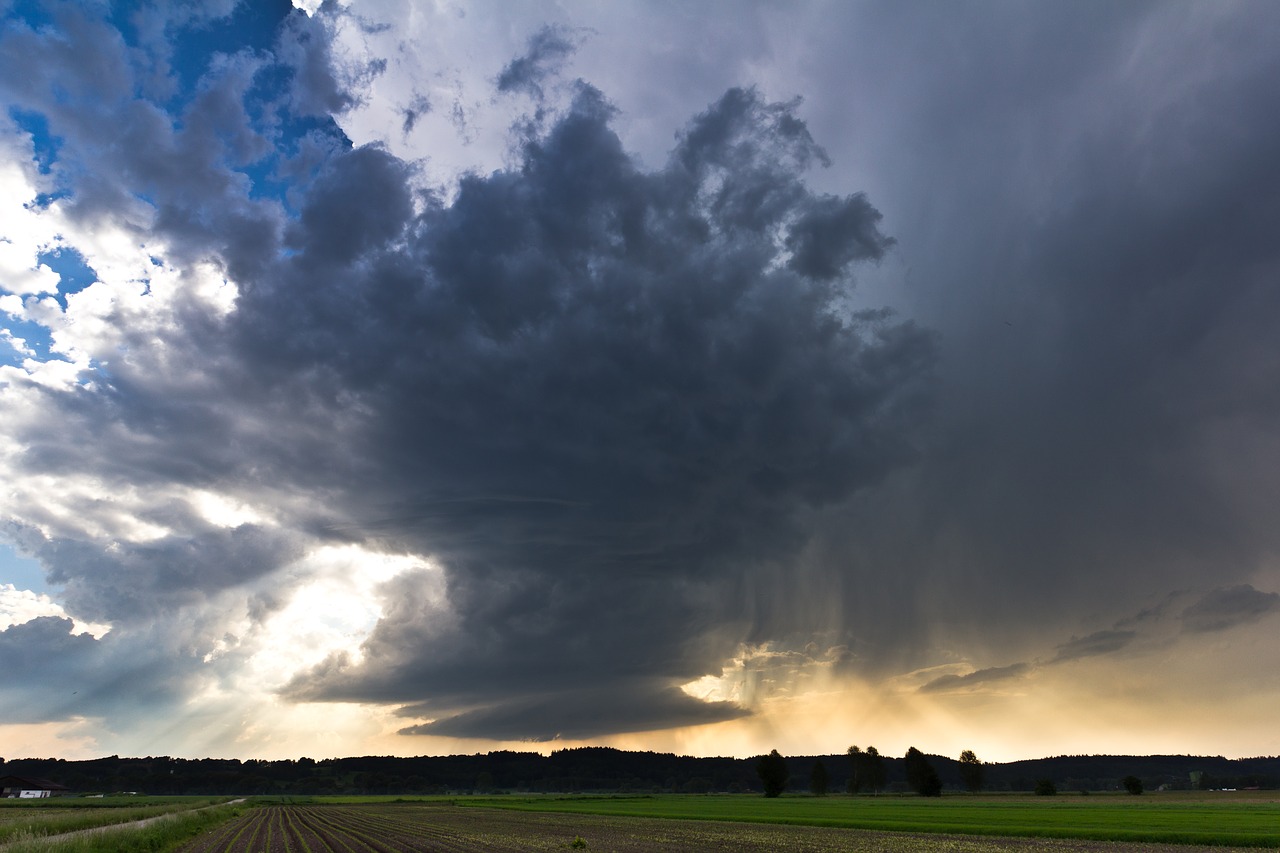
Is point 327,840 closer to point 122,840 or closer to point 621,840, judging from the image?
point 122,840

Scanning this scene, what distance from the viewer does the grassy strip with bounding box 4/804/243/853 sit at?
44.6m

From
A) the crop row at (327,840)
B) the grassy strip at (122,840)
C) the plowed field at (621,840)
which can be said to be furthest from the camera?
the crop row at (327,840)

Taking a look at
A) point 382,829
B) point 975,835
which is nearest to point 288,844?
point 382,829

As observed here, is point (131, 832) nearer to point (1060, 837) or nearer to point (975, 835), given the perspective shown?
point (975, 835)

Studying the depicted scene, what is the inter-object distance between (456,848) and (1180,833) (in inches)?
2241

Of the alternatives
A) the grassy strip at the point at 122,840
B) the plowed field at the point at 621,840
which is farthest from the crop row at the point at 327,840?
the grassy strip at the point at 122,840

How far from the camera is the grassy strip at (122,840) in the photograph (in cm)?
4462

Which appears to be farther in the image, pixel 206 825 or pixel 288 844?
pixel 206 825

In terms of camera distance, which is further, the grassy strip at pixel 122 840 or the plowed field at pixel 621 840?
the plowed field at pixel 621 840

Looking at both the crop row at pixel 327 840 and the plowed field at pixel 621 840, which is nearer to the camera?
the plowed field at pixel 621 840

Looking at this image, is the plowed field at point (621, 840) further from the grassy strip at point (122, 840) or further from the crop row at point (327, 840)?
the grassy strip at point (122, 840)

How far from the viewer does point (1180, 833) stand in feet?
196

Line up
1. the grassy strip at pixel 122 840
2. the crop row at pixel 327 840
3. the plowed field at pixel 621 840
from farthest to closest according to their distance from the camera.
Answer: the crop row at pixel 327 840 < the plowed field at pixel 621 840 < the grassy strip at pixel 122 840

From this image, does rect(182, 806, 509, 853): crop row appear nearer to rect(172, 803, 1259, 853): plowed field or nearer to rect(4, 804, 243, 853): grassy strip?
rect(172, 803, 1259, 853): plowed field
